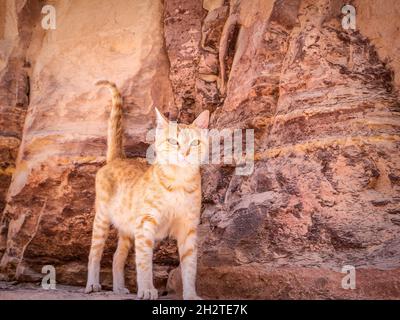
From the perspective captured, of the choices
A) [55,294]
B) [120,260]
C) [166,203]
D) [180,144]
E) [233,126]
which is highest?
[233,126]

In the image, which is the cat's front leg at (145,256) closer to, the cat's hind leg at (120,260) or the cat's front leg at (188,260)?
the cat's front leg at (188,260)

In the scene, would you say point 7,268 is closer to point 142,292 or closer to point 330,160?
point 142,292

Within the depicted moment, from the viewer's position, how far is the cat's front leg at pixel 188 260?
16.1 ft

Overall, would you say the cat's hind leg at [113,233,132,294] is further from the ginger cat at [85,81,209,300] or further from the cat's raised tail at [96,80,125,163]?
the cat's raised tail at [96,80,125,163]

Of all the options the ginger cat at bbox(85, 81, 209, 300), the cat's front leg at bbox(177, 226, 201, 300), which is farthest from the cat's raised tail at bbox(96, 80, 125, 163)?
the cat's front leg at bbox(177, 226, 201, 300)

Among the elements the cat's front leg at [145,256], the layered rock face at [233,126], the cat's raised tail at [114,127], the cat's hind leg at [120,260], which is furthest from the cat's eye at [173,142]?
the cat's hind leg at [120,260]

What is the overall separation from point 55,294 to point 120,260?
0.81 m

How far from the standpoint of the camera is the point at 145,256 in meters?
4.93

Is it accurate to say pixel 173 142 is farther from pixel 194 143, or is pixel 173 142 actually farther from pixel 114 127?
pixel 114 127

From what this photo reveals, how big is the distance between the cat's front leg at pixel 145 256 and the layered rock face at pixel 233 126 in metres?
0.69

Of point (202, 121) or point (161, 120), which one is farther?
point (202, 121)

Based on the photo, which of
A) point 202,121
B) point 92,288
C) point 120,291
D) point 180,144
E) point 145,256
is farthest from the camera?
point 120,291

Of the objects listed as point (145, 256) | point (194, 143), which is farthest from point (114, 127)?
point (145, 256)

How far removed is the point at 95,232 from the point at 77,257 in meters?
1.07
